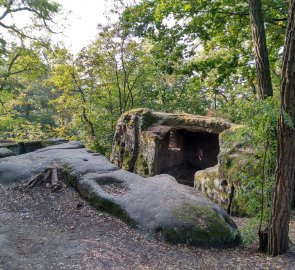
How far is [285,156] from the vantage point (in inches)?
173

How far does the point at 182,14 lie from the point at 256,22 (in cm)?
322

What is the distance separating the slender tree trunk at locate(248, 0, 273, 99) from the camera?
6168mm

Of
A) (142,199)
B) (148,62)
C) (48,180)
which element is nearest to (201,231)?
(142,199)

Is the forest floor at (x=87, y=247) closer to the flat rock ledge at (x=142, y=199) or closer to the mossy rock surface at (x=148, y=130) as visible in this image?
the flat rock ledge at (x=142, y=199)

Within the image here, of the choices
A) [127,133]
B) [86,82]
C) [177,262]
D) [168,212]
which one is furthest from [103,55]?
[177,262]

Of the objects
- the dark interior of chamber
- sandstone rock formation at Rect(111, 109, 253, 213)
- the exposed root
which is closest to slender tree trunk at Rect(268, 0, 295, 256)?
sandstone rock formation at Rect(111, 109, 253, 213)

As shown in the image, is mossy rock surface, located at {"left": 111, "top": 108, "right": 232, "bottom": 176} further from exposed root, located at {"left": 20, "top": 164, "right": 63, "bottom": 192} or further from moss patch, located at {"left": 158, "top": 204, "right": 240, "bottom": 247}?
moss patch, located at {"left": 158, "top": 204, "right": 240, "bottom": 247}

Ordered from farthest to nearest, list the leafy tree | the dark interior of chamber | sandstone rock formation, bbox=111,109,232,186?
1. the dark interior of chamber
2. sandstone rock formation, bbox=111,109,232,186
3. the leafy tree

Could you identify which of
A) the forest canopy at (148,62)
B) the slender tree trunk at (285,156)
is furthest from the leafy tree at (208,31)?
the slender tree trunk at (285,156)

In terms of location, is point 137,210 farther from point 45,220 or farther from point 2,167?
point 2,167

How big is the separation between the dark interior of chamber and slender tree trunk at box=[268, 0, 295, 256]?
7.30 m

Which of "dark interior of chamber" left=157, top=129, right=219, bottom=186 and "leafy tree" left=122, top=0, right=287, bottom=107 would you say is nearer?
"leafy tree" left=122, top=0, right=287, bottom=107

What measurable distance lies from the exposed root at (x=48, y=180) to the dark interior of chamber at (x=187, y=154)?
203 inches

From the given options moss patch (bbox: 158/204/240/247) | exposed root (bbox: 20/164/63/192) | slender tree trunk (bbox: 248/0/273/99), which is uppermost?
slender tree trunk (bbox: 248/0/273/99)
